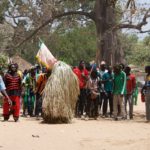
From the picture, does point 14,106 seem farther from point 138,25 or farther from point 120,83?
point 138,25

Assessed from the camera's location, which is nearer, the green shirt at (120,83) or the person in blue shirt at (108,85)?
the green shirt at (120,83)

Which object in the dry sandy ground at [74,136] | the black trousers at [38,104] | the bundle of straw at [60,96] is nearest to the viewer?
the dry sandy ground at [74,136]

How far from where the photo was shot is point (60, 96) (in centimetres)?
1309

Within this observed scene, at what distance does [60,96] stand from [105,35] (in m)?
9.58

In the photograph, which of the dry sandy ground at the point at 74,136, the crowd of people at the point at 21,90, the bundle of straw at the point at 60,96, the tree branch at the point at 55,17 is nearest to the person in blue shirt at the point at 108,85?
the crowd of people at the point at 21,90

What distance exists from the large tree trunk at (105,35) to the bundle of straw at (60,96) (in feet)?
29.6

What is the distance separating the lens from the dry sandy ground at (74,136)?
31.3 feet

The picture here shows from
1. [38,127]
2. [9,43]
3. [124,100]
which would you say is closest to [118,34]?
[9,43]

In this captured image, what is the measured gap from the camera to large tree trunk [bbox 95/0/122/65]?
73.9 ft

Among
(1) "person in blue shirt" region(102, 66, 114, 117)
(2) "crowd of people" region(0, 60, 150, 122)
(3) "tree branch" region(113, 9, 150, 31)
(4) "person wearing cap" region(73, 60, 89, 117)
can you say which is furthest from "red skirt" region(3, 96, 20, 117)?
(3) "tree branch" region(113, 9, 150, 31)

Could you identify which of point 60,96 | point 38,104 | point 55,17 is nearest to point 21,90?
point 38,104

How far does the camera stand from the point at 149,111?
Answer: 48.2 ft

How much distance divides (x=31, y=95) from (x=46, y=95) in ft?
10.1

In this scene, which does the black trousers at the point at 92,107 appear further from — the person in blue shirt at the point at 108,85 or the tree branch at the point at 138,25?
the tree branch at the point at 138,25
